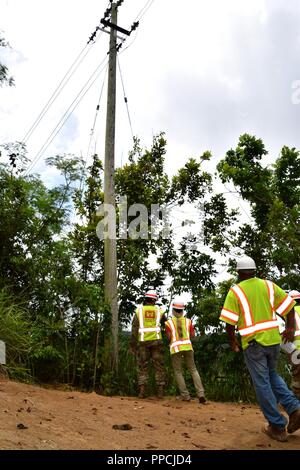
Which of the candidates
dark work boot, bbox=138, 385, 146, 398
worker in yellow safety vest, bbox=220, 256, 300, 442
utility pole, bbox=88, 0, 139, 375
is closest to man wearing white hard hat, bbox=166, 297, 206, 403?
dark work boot, bbox=138, 385, 146, 398

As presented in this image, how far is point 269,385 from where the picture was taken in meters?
5.10

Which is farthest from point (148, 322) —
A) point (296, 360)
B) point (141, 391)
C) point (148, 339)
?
point (296, 360)

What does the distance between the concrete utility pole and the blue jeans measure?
5809 mm

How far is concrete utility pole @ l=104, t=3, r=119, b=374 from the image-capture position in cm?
1101

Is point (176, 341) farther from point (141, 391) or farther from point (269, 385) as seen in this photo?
point (269, 385)

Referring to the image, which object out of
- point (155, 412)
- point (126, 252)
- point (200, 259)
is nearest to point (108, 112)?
point (126, 252)

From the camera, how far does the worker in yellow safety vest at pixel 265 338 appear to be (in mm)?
5082

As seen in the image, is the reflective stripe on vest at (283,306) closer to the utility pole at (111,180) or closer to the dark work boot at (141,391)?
the dark work boot at (141,391)

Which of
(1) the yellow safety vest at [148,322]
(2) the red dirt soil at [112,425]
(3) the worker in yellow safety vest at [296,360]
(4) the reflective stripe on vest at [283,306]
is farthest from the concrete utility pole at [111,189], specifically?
(4) the reflective stripe on vest at [283,306]

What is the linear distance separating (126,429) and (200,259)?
9168 mm

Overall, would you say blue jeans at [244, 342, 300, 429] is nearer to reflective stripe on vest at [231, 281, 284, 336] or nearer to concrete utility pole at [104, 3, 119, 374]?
reflective stripe on vest at [231, 281, 284, 336]

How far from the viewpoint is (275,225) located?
1276 cm

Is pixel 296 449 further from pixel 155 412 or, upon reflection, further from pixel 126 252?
pixel 126 252

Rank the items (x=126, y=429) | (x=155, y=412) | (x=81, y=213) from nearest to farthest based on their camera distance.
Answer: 1. (x=126, y=429)
2. (x=155, y=412)
3. (x=81, y=213)
